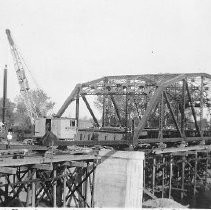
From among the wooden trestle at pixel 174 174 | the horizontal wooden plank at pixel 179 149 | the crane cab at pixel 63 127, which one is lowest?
the wooden trestle at pixel 174 174

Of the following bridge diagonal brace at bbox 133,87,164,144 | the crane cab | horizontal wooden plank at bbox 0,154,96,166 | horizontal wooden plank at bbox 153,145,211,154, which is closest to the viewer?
horizontal wooden plank at bbox 0,154,96,166

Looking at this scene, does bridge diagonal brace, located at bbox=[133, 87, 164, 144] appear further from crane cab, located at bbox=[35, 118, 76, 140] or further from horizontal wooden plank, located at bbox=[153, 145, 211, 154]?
crane cab, located at bbox=[35, 118, 76, 140]

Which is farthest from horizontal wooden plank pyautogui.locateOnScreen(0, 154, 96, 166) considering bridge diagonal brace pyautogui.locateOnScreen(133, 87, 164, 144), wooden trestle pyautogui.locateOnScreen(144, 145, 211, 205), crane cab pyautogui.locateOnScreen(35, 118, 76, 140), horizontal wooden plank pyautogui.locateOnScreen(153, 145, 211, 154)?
crane cab pyautogui.locateOnScreen(35, 118, 76, 140)

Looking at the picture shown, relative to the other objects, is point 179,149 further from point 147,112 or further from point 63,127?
point 63,127

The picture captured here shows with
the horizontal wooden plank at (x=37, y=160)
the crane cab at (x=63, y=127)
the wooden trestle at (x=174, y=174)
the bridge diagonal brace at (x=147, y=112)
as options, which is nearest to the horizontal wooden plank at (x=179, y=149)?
the wooden trestle at (x=174, y=174)

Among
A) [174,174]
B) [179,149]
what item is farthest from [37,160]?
[174,174]

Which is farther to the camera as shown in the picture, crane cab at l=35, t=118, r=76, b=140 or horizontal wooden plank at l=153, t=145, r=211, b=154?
crane cab at l=35, t=118, r=76, b=140

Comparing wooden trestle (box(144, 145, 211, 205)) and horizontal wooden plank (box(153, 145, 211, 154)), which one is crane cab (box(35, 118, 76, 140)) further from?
horizontal wooden plank (box(153, 145, 211, 154))

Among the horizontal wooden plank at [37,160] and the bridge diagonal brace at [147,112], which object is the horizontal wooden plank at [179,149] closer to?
the bridge diagonal brace at [147,112]

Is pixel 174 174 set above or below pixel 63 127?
below

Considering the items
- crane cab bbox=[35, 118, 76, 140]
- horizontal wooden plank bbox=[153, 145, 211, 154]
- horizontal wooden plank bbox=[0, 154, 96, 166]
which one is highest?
crane cab bbox=[35, 118, 76, 140]

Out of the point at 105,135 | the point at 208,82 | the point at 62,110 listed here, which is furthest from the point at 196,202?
the point at 62,110

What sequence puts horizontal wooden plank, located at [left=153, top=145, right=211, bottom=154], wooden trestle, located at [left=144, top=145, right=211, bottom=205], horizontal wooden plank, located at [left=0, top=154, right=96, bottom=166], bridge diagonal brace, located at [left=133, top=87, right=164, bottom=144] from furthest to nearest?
wooden trestle, located at [left=144, top=145, right=211, bottom=205], horizontal wooden plank, located at [left=153, top=145, right=211, bottom=154], bridge diagonal brace, located at [left=133, top=87, right=164, bottom=144], horizontal wooden plank, located at [left=0, top=154, right=96, bottom=166]

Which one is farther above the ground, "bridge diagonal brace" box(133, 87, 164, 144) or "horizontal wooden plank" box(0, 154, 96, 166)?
"bridge diagonal brace" box(133, 87, 164, 144)
